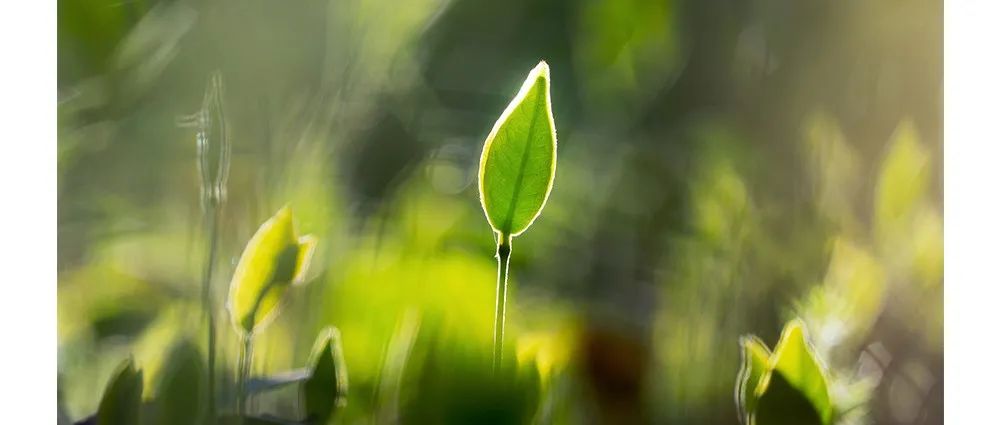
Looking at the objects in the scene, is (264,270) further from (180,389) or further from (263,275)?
(180,389)

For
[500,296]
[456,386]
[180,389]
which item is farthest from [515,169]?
[180,389]

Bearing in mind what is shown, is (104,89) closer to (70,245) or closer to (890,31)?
(70,245)

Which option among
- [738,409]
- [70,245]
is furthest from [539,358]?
[70,245]

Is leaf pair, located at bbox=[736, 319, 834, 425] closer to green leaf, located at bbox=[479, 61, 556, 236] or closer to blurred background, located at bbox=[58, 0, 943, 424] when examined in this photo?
blurred background, located at bbox=[58, 0, 943, 424]

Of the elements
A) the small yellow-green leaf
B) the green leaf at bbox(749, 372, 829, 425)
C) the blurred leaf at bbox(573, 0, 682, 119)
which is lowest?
the green leaf at bbox(749, 372, 829, 425)
